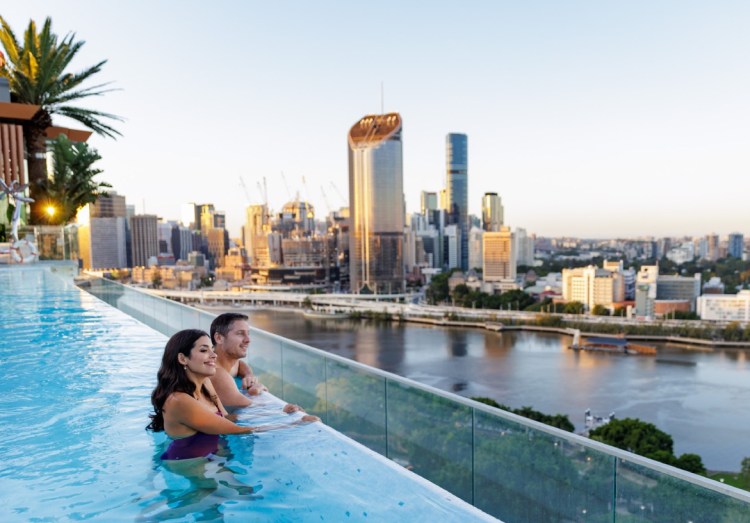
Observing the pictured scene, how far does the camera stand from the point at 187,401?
2656 mm

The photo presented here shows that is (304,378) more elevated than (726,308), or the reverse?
(304,378)

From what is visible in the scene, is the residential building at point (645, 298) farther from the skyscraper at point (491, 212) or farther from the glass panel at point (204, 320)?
the skyscraper at point (491, 212)

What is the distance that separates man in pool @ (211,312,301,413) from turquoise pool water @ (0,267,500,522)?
0.34ft

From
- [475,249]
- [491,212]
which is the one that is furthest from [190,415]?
[491,212]

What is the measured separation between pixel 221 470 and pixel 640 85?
70.7 metres

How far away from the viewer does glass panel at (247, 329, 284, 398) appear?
4314 millimetres

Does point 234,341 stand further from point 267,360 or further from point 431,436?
point 431,436

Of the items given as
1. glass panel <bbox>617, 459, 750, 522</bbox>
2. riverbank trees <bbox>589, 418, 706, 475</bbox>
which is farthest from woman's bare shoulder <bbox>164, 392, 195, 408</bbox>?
riverbank trees <bbox>589, 418, 706, 475</bbox>

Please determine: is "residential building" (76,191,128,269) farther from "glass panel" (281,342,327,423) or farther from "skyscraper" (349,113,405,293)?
"glass panel" (281,342,327,423)

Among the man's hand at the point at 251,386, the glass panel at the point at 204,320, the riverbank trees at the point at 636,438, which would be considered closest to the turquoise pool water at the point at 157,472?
the man's hand at the point at 251,386

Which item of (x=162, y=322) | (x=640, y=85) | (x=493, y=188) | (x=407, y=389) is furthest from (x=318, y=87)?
(x=493, y=188)

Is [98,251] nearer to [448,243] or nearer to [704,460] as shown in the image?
[448,243]

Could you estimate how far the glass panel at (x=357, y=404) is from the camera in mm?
3201

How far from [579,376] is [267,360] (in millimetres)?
33787
